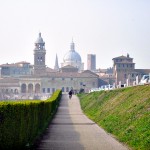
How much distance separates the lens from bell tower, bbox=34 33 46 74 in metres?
141

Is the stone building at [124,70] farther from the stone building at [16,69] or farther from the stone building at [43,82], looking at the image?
the stone building at [16,69]

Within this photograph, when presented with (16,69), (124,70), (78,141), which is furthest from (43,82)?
(78,141)

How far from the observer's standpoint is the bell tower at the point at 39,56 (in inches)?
5566

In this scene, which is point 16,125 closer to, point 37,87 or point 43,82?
point 43,82

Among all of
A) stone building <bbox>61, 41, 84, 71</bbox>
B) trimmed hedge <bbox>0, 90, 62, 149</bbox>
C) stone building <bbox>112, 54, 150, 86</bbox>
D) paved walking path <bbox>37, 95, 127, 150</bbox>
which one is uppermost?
A: stone building <bbox>61, 41, 84, 71</bbox>

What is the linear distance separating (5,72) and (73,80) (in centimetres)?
3730

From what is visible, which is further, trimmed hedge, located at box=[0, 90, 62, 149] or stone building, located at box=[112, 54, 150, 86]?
stone building, located at box=[112, 54, 150, 86]

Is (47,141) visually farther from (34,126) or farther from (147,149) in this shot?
(147,149)

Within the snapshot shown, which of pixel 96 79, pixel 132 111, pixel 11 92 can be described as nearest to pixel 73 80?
pixel 96 79

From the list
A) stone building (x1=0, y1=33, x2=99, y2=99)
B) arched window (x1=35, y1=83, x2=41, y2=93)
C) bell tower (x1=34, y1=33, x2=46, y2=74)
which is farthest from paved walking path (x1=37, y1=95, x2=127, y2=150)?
bell tower (x1=34, y1=33, x2=46, y2=74)

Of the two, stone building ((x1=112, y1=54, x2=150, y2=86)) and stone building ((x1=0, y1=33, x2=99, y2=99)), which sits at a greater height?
stone building ((x1=112, y1=54, x2=150, y2=86))

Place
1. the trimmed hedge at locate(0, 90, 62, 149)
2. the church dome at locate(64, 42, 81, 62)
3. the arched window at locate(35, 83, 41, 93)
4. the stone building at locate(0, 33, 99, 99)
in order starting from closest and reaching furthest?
the trimmed hedge at locate(0, 90, 62, 149) < the stone building at locate(0, 33, 99, 99) < the arched window at locate(35, 83, 41, 93) < the church dome at locate(64, 42, 81, 62)

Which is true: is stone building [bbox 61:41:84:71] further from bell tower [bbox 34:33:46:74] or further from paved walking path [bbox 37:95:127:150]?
paved walking path [bbox 37:95:127:150]

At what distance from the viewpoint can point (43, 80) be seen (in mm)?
137250
